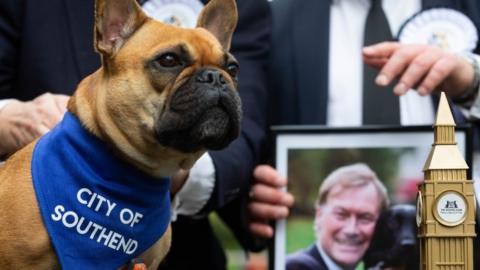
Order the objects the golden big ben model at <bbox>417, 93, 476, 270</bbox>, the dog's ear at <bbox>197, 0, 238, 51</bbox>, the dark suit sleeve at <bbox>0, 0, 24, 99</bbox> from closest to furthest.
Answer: the golden big ben model at <bbox>417, 93, 476, 270</bbox> → the dog's ear at <bbox>197, 0, 238, 51</bbox> → the dark suit sleeve at <bbox>0, 0, 24, 99</bbox>

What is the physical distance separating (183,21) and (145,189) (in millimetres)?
687

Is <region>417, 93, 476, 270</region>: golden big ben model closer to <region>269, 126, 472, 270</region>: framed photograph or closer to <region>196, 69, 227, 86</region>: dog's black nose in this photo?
<region>196, 69, 227, 86</region>: dog's black nose

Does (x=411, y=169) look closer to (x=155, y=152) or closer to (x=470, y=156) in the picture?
(x=470, y=156)

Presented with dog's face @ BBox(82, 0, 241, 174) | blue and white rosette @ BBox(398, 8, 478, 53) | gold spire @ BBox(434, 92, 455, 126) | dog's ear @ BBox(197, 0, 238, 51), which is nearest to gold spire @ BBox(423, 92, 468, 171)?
gold spire @ BBox(434, 92, 455, 126)

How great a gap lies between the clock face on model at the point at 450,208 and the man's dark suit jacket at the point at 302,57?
30.2 inches

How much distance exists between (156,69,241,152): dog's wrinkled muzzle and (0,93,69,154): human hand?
37cm

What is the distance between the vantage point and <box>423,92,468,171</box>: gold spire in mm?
1532

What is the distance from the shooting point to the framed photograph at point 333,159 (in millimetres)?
2080

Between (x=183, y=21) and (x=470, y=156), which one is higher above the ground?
(x=183, y=21)

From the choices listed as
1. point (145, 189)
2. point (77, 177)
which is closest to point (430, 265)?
point (145, 189)

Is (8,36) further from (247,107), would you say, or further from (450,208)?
(450,208)

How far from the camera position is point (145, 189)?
160 centimetres

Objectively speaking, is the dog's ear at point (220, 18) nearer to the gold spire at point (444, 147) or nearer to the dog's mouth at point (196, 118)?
the dog's mouth at point (196, 118)

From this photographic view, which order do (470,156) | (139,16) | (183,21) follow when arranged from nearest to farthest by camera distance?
(139,16) < (470,156) < (183,21)
